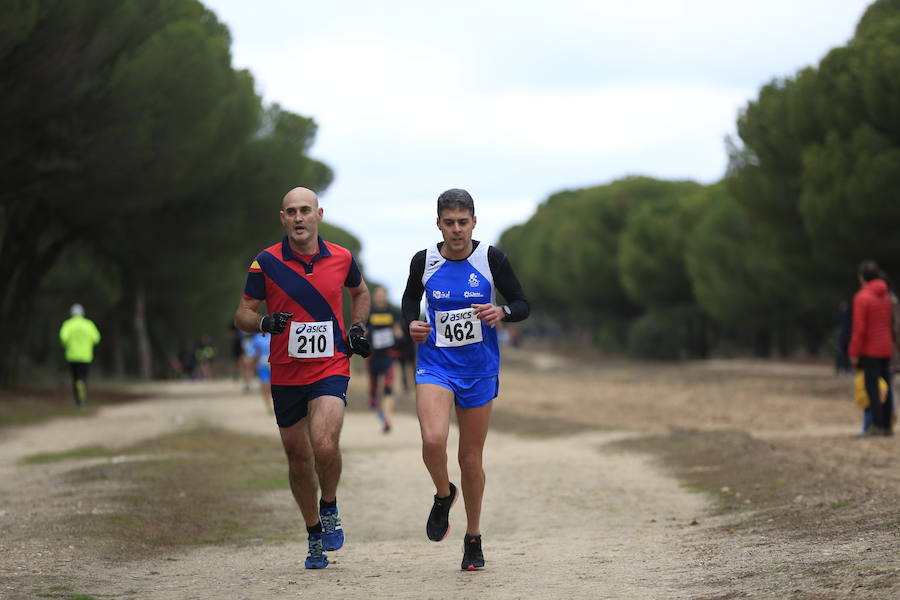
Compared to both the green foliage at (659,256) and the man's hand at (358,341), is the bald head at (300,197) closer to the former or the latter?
the man's hand at (358,341)

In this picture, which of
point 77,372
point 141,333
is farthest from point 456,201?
point 141,333

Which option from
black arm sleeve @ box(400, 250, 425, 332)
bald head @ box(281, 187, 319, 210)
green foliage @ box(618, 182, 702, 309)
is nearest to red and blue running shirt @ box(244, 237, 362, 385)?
bald head @ box(281, 187, 319, 210)

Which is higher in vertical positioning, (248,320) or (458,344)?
(248,320)

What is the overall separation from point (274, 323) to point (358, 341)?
0.49 meters

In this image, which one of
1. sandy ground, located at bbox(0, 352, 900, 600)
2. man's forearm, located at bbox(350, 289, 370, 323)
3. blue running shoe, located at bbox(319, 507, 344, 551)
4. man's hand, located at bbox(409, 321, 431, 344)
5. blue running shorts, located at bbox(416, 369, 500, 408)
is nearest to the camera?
sandy ground, located at bbox(0, 352, 900, 600)

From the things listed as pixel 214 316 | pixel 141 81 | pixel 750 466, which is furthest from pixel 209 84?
pixel 214 316

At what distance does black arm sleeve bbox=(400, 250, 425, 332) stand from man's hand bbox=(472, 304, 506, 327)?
1.36ft

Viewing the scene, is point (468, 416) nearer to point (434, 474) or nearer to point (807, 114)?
point (434, 474)

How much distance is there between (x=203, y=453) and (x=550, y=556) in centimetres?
1016

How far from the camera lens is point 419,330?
814cm

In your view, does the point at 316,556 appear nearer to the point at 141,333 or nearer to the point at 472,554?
the point at 472,554

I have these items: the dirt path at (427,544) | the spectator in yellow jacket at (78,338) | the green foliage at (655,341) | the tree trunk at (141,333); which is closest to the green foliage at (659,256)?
the green foliage at (655,341)

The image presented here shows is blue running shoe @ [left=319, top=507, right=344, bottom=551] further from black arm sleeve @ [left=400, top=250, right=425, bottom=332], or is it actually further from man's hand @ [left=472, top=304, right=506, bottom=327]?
man's hand @ [left=472, top=304, right=506, bottom=327]

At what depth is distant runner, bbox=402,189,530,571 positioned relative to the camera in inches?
323
